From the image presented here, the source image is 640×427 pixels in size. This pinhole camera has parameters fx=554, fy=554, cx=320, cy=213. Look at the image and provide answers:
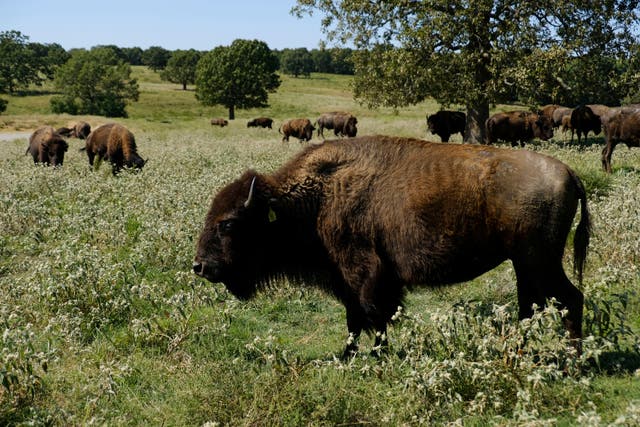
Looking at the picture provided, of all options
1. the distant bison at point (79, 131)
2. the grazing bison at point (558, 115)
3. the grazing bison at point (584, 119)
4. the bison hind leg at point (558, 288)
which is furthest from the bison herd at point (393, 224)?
the distant bison at point (79, 131)

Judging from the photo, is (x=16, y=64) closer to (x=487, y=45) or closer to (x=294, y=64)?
(x=294, y=64)

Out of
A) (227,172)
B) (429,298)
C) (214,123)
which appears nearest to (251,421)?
(429,298)

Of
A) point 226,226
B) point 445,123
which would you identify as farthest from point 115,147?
point 445,123

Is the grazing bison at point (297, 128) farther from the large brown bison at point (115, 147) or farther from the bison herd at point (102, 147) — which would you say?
the large brown bison at point (115, 147)

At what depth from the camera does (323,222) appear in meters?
5.25

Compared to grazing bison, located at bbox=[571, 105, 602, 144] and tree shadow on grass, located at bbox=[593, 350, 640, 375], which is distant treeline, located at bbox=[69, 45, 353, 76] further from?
tree shadow on grass, located at bbox=[593, 350, 640, 375]

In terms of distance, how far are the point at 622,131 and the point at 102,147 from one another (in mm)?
15193

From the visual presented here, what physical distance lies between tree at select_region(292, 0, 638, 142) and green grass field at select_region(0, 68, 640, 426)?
10663 millimetres

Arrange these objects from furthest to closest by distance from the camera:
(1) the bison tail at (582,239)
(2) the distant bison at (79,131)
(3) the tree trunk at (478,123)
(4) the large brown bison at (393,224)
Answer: (2) the distant bison at (79,131) → (3) the tree trunk at (478,123) → (1) the bison tail at (582,239) → (4) the large brown bison at (393,224)

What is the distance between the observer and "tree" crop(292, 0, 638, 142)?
1895 centimetres

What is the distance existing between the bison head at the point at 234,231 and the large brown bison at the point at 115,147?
429 inches

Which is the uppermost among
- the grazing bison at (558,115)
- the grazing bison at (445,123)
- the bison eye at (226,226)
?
the grazing bison at (558,115)

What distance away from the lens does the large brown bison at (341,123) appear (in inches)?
1318

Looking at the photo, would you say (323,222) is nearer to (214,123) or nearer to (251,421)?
(251,421)
